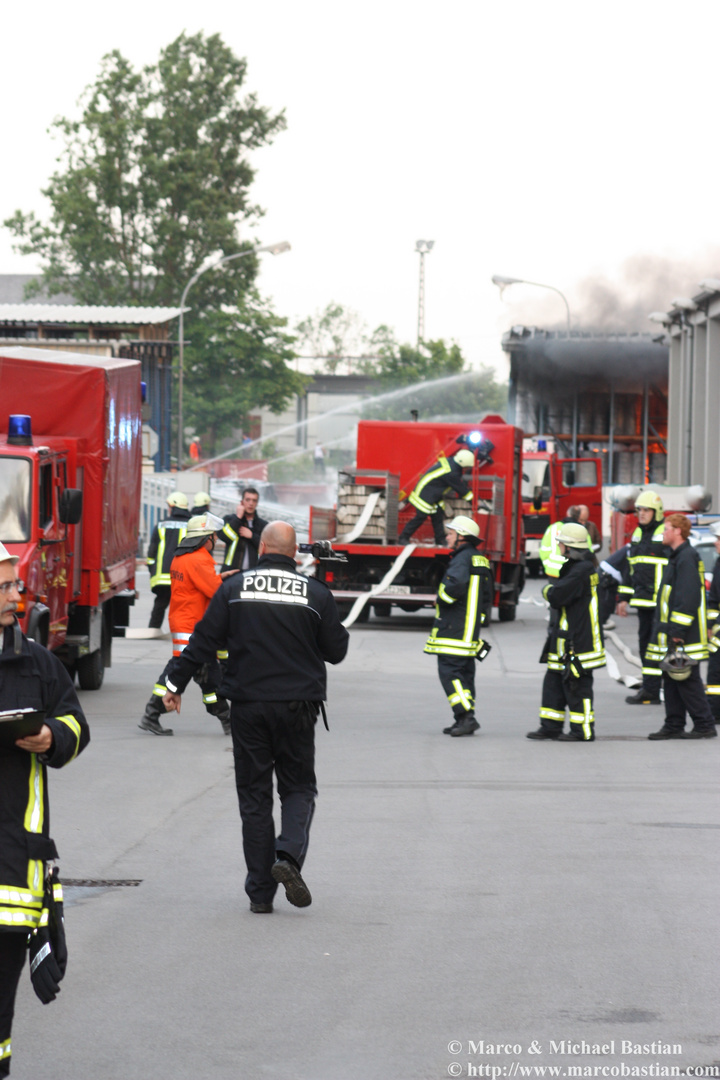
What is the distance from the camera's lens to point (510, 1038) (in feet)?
16.0

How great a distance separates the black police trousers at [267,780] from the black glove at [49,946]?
2.35m

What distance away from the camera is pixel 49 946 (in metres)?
4.27

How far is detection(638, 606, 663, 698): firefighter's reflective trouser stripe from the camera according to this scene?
46.7 feet

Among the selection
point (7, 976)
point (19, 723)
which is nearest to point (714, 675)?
point (7, 976)

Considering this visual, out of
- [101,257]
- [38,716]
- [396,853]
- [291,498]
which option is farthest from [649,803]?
[101,257]

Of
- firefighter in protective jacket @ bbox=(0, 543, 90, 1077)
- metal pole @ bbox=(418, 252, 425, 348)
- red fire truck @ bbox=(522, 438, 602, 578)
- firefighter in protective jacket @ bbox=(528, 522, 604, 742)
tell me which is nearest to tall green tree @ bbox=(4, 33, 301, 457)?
metal pole @ bbox=(418, 252, 425, 348)

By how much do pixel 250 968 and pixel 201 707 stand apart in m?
8.50

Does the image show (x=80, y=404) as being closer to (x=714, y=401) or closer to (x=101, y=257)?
(x=714, y=401)

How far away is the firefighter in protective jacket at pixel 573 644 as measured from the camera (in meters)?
11.8

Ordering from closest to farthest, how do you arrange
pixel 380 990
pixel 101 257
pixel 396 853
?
pixel 380 990 → pixel 396 853 → pixel 101 257

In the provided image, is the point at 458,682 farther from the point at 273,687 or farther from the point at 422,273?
the point at 422,273

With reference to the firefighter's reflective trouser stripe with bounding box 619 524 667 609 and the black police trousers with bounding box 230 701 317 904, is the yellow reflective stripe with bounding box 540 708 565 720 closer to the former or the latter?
the firefighter's reflective trouser stripe with bounding box 619 524 667 609

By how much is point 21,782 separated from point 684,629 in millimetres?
8431

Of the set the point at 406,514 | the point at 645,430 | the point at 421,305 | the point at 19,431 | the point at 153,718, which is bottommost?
the point at 153,718
